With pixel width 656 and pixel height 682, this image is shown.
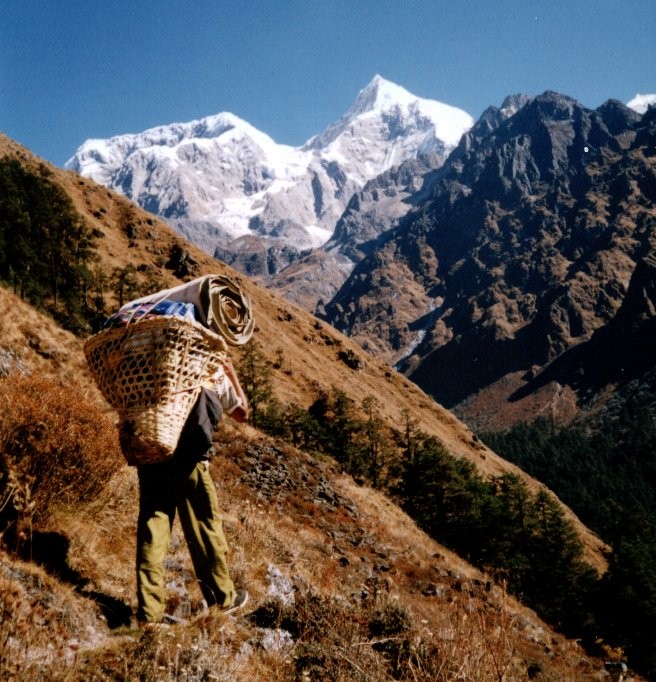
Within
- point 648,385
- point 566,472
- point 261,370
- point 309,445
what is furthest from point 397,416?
point 648,385

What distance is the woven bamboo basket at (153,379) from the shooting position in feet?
10.7

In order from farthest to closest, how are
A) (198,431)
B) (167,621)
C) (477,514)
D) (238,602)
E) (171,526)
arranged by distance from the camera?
(477,514)
(238,602)
(171,526)
(198,431)
(167,621)

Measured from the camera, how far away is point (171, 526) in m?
3.79

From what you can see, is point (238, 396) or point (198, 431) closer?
point (198, 431)

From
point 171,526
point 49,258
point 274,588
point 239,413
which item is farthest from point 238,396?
point 49,258

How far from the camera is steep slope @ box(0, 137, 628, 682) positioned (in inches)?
117

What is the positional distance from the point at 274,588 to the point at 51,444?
8.52 ft

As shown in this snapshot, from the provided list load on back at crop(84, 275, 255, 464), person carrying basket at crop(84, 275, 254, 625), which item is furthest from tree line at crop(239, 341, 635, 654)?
load on back at crop(84, 275, 255, 464)

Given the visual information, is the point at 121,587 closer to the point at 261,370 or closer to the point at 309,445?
the point at 309,445

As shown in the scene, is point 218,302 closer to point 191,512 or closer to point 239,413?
point 239,413

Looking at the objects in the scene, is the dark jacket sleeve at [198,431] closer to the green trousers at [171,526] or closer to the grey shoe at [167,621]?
the green trousers at [171,526]

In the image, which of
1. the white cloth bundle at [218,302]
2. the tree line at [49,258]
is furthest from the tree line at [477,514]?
the white cloth bundle at [218,302]

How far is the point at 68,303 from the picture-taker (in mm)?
48469

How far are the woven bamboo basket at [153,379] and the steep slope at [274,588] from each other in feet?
3.49
